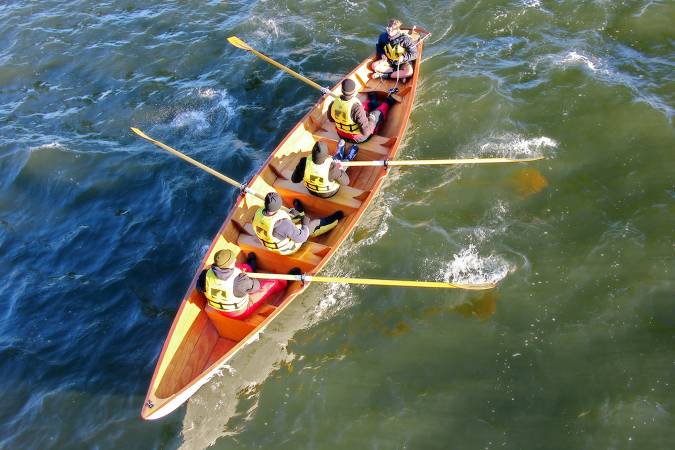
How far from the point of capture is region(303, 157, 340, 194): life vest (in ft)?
34.9

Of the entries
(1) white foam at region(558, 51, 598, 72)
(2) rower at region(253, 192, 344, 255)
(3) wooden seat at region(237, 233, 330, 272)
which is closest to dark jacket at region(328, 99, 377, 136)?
(2) rower at region(253, 192, 344, 255)

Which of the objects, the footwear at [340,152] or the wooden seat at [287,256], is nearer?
the wooden seat at [287,256]

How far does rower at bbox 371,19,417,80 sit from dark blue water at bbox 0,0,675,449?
895 millimetres

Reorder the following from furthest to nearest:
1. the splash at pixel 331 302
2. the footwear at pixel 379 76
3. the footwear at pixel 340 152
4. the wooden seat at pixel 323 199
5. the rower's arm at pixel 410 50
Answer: the footwear at pixel 379 76 → the rower's arm at pixel 410 50 → the footwear at pixel 340 152 → the wooden seat at pixel 323 199 → the splash at pixel 331 302

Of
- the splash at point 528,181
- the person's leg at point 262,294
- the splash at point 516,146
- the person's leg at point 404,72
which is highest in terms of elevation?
the person's leg at point 404,72

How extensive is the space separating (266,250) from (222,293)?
1.78 meters

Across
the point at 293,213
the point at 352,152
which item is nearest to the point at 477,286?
the point at 293,213

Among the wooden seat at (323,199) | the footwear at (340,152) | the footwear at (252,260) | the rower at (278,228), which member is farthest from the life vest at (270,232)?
the footwear at (340,152)

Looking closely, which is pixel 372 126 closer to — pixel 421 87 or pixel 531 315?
pixel 421 87

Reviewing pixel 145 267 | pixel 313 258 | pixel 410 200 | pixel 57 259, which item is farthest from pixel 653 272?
pixel 57 259

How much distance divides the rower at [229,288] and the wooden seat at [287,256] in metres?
0.83

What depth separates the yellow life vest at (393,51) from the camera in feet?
45.2

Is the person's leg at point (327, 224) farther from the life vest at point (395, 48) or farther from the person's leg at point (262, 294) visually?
the life vest at point (395, 48)

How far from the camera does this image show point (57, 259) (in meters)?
12.2
